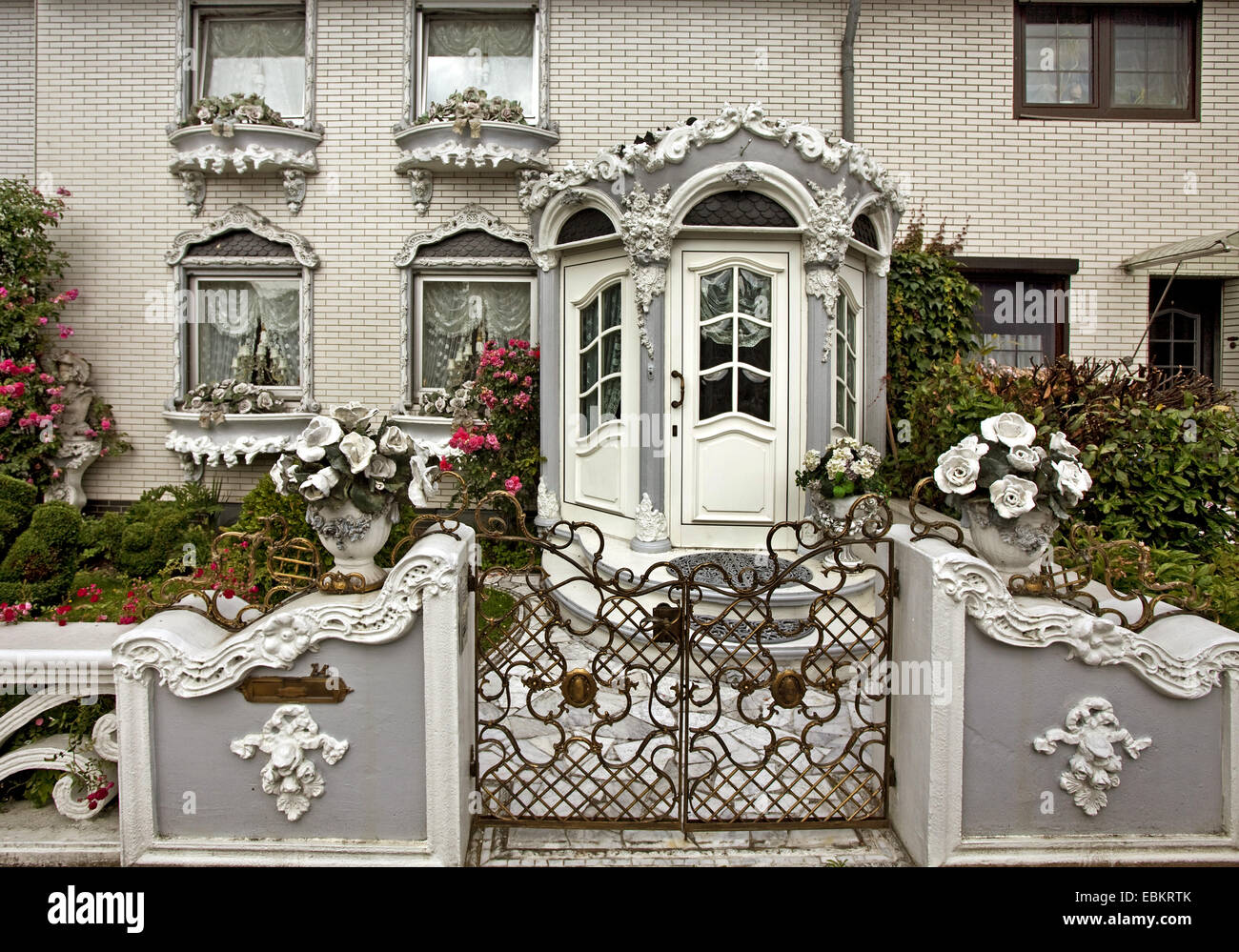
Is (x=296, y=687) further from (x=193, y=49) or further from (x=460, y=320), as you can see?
(x=193, y=49)

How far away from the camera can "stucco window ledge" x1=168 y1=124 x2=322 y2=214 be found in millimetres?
7656

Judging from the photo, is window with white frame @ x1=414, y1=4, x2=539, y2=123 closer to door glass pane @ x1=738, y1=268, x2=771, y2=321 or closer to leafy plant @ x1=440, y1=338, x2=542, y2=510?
leafy plant @ x1=440, y1=338, x2=542, y2=510

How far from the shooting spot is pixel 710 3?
7.86 metres

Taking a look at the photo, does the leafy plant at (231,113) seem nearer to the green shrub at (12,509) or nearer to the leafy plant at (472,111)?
the leafy plant at (472,111)

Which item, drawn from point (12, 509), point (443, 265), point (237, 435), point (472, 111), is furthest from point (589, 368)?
point (12, 509)

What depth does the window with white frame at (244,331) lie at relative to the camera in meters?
8.26

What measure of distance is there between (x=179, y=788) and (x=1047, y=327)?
860 centimetres

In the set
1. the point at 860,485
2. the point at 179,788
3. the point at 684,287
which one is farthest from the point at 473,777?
the point at 684,287

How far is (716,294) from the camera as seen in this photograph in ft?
19.9

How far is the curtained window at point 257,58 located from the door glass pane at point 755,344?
212 inches

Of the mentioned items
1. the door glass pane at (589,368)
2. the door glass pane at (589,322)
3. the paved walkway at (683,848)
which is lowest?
the paved walkway at (683,848)

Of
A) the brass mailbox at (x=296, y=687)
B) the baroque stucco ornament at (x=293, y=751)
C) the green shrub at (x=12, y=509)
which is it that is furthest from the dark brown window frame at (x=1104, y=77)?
the green shrub at (x=12, y=509)

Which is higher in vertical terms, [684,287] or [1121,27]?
[1121,27]

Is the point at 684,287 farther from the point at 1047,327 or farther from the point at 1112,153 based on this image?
the point at 1112,153
